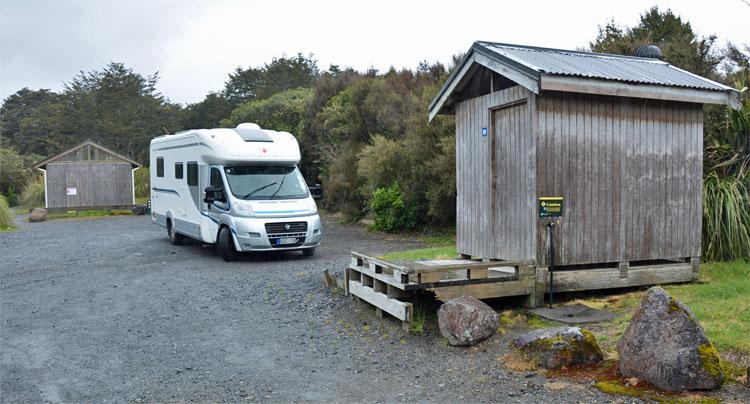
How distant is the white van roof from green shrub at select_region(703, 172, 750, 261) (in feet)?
27.5

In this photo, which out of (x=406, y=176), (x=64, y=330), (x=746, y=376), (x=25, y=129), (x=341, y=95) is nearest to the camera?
(x=746, y=376)

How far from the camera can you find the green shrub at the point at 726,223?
31.6 ft

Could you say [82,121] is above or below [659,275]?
above

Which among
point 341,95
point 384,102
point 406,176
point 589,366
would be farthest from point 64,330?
point 341,95

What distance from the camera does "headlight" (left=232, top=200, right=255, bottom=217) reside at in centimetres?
1314

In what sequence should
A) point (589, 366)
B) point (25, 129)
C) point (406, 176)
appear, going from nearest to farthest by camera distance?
point (589, 366) < point (406, 176) < point (25, 129)

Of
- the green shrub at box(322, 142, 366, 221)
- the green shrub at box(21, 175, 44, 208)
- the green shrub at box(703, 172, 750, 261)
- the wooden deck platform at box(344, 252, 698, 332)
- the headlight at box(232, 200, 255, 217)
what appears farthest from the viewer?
the green shrub at box(21, 175, 44, 208)

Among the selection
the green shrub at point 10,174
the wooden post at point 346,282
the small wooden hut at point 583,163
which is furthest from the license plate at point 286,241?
the green shrub at point 10,174

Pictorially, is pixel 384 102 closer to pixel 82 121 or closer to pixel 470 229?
pixel 470 229

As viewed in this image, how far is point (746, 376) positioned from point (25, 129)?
2398 inches

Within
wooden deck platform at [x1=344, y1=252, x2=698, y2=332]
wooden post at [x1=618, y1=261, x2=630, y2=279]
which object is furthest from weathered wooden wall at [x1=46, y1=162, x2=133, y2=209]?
wooden post at [x1=618, y1=261, x2=630, y2=279]

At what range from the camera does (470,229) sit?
360 inches

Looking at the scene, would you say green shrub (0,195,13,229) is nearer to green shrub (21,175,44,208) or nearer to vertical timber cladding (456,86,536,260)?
green shrub (21,175,44,208)

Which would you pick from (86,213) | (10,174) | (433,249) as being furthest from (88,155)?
(433,249)
